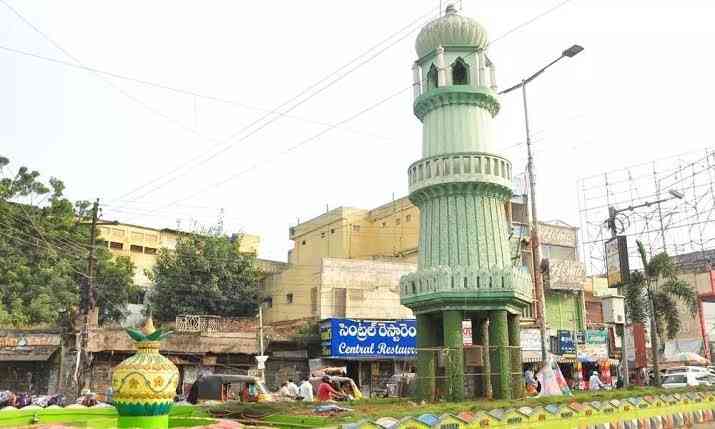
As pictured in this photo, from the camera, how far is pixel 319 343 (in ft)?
118

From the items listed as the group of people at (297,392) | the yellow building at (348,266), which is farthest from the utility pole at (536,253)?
the yellow building at (348,266)

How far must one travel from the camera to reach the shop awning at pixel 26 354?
3241cm

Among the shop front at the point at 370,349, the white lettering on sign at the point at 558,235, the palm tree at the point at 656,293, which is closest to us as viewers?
the palm tree at the point at 656,293

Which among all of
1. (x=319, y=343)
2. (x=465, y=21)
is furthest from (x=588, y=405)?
(x=319, y=343)

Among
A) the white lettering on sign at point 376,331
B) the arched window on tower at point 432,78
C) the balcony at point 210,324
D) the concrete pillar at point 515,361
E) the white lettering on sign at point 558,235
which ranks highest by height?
the arched window on tower at point 432,78

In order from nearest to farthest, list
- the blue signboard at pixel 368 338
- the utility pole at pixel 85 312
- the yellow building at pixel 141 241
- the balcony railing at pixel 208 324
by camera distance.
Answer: the utility pole at pixel 85 312 < the blue signboard at pixel 368 338 < the balcony railing at pixel 208 324 < the yellow building at pixel 141 241

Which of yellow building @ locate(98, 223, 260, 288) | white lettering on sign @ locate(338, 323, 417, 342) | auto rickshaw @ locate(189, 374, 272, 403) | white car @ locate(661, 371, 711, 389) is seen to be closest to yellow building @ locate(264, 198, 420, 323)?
white lettering on sign @ locate(338, 323, 417, 342)

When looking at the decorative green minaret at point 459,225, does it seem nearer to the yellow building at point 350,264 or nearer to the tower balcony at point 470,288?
the tower balcony at point 470,288

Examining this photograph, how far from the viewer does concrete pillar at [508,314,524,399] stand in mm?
19047

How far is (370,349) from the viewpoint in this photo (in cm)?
3516

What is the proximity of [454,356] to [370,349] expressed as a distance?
17.2 m

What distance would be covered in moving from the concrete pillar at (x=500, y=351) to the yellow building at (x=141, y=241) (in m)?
38.4

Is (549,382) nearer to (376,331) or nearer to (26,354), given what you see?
(376,331)

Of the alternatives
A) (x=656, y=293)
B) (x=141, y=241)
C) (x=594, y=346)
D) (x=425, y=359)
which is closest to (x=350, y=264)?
(x=594, y=346)
